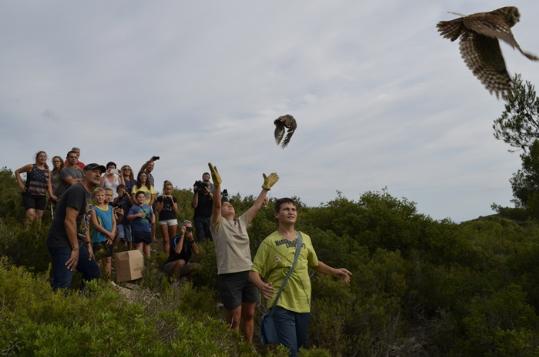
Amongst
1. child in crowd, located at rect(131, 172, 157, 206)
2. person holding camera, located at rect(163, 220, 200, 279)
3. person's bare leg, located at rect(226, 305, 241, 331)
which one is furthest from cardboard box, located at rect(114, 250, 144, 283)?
person's bare leg, located at rect(226, 305, 241, 331)

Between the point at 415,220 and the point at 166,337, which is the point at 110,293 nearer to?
the point at 166,337

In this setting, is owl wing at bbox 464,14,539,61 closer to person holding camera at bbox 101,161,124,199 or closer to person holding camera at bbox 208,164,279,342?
person holding camera at bbox 208,164,279,342

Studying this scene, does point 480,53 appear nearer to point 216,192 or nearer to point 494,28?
point 494,28

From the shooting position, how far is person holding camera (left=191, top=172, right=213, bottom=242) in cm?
948

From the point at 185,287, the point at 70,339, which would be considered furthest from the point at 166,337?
the point at 185,287

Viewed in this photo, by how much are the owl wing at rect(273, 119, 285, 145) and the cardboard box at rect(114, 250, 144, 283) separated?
3.21 m

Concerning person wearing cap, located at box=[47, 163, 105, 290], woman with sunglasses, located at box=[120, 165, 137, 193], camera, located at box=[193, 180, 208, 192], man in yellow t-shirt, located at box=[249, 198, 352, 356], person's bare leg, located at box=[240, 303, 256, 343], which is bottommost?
person's bare leg, located at box=[240, 303, 256, 343]

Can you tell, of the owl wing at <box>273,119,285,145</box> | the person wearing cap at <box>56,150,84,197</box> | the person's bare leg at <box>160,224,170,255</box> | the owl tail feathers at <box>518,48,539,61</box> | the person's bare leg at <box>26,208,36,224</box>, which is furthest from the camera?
the person's bare leg at <box>160,224,170,255</box>

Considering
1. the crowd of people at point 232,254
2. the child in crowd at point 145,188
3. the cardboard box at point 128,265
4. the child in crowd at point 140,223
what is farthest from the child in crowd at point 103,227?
the child in crowd at point 145,188

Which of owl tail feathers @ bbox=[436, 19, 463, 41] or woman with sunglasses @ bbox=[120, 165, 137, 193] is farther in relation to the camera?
woman with sunglasses @ bbox=[120, 165, 137, 193]

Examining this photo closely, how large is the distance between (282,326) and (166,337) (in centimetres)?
100

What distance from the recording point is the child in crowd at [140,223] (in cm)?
907

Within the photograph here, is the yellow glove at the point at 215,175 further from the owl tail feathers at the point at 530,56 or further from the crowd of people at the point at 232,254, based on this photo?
the owl tail feathers at the point at 530,56

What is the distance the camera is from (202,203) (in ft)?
31.6
